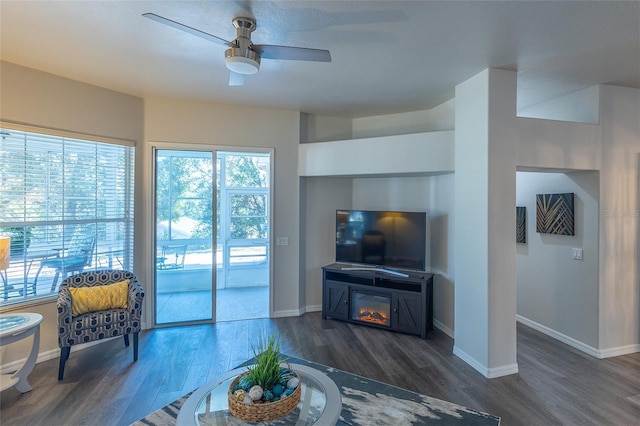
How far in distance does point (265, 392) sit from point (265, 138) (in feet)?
11.2

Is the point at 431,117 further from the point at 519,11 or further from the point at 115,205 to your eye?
the point at 115,205

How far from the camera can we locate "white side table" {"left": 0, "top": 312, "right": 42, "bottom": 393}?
2.48 meters

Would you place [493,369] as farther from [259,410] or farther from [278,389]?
[259,410]

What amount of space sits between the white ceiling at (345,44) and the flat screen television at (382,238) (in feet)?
5.12

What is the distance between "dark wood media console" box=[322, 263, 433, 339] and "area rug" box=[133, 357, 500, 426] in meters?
1.29

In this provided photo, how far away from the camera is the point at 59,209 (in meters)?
3.34

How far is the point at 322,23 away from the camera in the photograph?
7.47 feet

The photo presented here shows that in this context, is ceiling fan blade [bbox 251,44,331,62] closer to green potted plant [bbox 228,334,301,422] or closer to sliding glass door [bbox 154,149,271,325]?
green potted plant [bbox 228,334,301,422]

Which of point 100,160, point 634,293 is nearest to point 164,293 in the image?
point 100,160

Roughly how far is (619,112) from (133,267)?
602 centimetres

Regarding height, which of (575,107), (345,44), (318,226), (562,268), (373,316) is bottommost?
(373,316)

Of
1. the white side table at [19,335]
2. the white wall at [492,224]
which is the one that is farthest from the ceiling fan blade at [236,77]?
the white side table at [19,335]

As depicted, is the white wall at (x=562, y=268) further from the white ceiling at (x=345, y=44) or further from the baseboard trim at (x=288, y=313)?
the baseboard trim at (x=288, y=313)

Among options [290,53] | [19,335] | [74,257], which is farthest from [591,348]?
[74,257]
